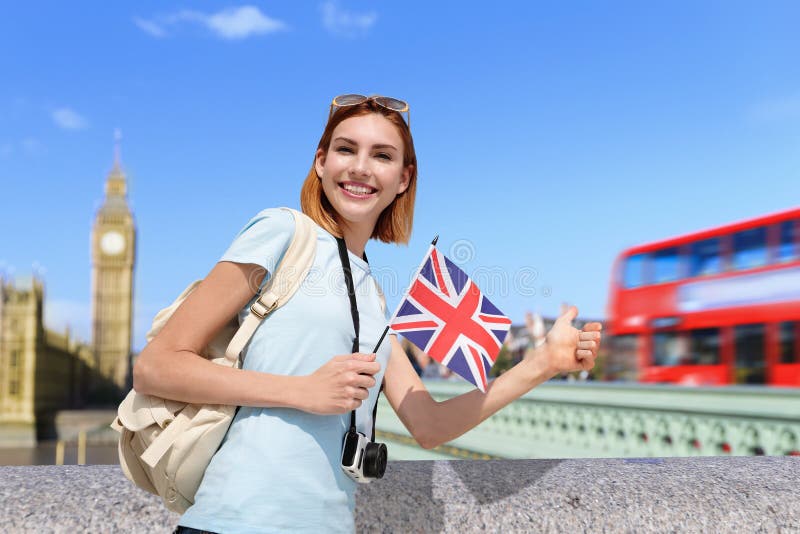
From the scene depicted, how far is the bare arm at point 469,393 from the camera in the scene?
169cm

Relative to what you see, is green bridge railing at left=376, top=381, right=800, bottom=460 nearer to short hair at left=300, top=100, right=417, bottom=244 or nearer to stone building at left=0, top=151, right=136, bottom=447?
short hair at left=300, top=100, right=417, bottom=244

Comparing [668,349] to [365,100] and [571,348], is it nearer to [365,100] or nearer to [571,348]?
[571,348]

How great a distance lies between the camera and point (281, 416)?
4.15 ft

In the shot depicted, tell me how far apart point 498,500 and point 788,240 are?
25.3 feet

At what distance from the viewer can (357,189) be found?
151 centimetres

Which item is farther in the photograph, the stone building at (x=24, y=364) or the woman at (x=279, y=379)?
the stone building at (x=24, y=364)

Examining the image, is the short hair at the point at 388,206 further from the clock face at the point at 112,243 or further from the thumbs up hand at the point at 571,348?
the clock face at the point at 112,243

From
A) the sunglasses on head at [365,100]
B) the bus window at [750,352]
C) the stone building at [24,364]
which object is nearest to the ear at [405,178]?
the sunglasses on head at [365,100]

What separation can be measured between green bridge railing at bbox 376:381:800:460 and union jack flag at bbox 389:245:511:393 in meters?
2.99

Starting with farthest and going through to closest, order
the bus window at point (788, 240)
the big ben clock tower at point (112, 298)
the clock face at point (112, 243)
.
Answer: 1. the clock face at point (112, 243)
2. the big ben clock tower at point (112, 298)
3. the bus window at point (788, 240)

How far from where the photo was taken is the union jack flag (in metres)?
1.60

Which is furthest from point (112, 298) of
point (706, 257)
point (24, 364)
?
point (706, 257)

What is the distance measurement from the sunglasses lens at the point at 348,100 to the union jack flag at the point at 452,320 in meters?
0.37

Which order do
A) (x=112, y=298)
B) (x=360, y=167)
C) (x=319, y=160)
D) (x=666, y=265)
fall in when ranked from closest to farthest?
(x=360, y=167)
(x=319, y=160)
(x=666, y=265)
(x=112, y=298)
